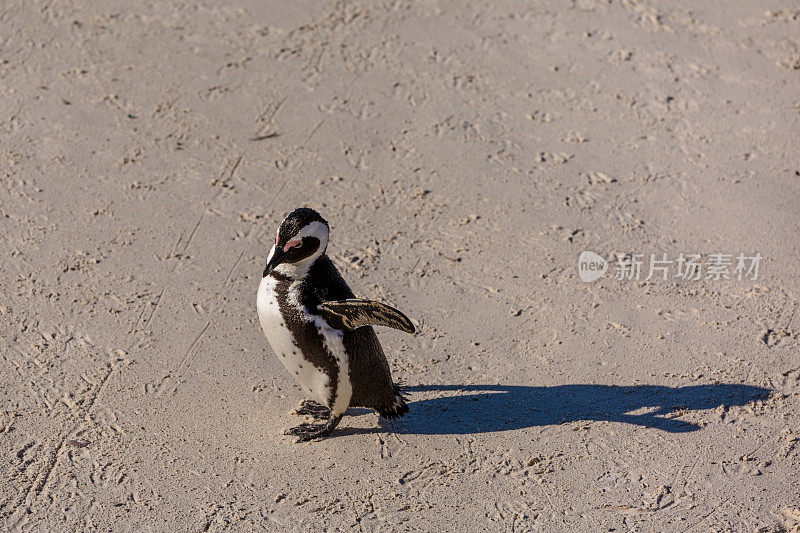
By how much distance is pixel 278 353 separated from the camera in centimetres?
446

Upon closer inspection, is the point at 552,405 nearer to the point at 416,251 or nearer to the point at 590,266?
the point at 590,266

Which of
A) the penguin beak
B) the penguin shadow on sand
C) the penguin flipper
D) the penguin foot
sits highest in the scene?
the penguin beak

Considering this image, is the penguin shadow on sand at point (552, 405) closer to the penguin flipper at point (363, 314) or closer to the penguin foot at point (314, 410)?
the penguin foot at point (314, 410)

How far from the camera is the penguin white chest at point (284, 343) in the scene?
434cm

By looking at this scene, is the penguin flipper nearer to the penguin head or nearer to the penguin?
the penguin

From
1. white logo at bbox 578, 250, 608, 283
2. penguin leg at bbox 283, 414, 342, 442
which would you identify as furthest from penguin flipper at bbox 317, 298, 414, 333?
white logo at bbox 578, 250, 608, 283

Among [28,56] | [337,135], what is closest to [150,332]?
[337,135]

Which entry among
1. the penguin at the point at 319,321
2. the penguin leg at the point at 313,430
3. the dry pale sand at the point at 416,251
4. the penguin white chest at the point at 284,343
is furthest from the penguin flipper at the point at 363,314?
the dry pale sand at the point at 416,251

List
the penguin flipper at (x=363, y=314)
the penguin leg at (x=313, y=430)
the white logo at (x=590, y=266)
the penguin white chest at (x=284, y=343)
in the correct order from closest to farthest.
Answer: the penguin flipper at (x=363, y=314) → the penguin white chest at (x=284, y=343) → the penguin leg at (x=313, y=430) → the white logo at (x=590, y=266)

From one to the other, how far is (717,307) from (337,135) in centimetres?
299

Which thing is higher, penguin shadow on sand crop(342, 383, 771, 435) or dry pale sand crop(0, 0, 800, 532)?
dry pale sand crop(0, 0, 800, 532)

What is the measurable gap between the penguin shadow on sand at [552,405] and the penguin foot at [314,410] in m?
0.23

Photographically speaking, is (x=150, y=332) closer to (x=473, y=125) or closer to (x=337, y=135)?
(x=337, y=135)

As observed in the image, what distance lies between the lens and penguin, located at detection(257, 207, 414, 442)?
420 cm
